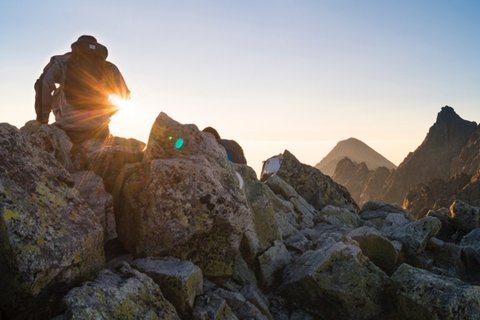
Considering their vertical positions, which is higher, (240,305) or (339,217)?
(339,217)

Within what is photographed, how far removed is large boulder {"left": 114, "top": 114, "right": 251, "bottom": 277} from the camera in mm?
9180

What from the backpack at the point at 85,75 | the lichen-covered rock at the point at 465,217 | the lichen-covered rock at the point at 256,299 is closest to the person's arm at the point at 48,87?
the backpack at the point at 85,75

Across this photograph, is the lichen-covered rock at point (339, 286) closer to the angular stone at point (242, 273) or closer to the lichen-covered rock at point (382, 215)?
the angular stone at point (242, 273)

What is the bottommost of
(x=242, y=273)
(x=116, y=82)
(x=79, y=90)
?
(x=242, y=273)

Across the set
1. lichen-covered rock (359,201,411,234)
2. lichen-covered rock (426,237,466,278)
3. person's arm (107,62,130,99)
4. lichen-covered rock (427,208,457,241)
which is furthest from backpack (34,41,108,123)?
lichen-covered rock (427,208,457,241)

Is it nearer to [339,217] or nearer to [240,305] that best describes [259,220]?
[240,305]

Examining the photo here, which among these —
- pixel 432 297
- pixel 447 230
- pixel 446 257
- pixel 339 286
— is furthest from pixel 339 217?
pixel 432 297

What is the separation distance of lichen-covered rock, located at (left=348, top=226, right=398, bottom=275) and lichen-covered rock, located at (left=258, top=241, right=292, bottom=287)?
8.35 feet

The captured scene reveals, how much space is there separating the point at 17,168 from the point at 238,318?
534 centimetres

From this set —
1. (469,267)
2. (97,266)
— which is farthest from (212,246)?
(469,267)

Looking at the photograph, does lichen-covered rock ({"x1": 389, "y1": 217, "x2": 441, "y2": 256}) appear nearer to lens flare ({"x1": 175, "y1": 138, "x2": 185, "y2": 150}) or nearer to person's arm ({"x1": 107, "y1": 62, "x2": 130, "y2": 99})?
lens flare ({"x1": 175, "y1": 138, "x2": 185, "y2": 150})

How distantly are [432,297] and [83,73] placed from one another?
448 inches

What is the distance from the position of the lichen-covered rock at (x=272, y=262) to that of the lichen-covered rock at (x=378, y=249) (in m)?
2.54

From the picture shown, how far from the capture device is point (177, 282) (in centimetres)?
814
